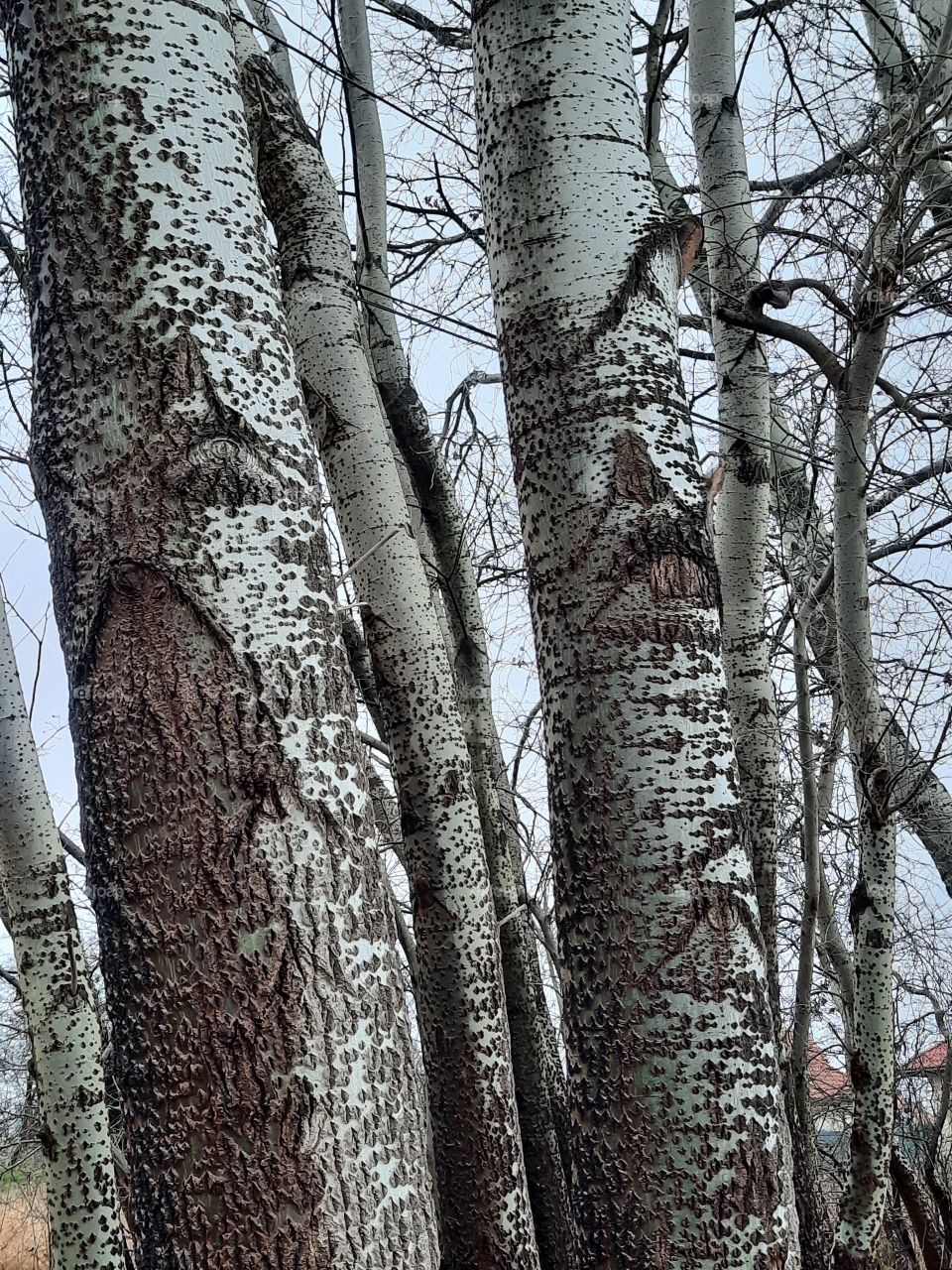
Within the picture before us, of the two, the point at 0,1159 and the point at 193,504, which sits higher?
the point at 193,504

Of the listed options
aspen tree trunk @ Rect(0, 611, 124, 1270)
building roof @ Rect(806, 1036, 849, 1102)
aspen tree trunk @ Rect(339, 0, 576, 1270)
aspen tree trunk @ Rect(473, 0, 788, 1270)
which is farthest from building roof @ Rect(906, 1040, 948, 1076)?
aspen tree trunk @ Rect(473, 0, 788, 1270)

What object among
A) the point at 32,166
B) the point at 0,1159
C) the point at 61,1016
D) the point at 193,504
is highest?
the point at 32,166

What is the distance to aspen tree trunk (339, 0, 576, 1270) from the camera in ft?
14.4

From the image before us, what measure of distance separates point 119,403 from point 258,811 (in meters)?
0.45

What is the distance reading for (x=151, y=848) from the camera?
39.6 inches

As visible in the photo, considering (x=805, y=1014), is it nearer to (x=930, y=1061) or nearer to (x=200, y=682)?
(x=930, y=1061)

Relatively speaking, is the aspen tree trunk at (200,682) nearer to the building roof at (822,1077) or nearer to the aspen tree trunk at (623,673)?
the aspen tree trunk at (623,673)

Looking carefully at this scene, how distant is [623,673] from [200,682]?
2.64 feet

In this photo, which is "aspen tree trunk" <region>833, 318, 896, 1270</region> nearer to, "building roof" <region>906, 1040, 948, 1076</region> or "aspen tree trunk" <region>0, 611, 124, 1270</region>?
"building roof" <region>906, 1040, 948, 1076</region>

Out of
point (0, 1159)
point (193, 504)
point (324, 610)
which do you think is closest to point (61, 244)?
point (193, 504)

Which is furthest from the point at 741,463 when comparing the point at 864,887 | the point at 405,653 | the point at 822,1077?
the point at 822,1077

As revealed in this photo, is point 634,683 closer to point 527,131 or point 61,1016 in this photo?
point 527,131

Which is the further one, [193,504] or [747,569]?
[747,569]

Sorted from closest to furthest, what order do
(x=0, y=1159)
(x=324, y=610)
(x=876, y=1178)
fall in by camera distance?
1. (x=324, y=610)
2. (x=876, y=1178)
3. (x=0, y=1159)
